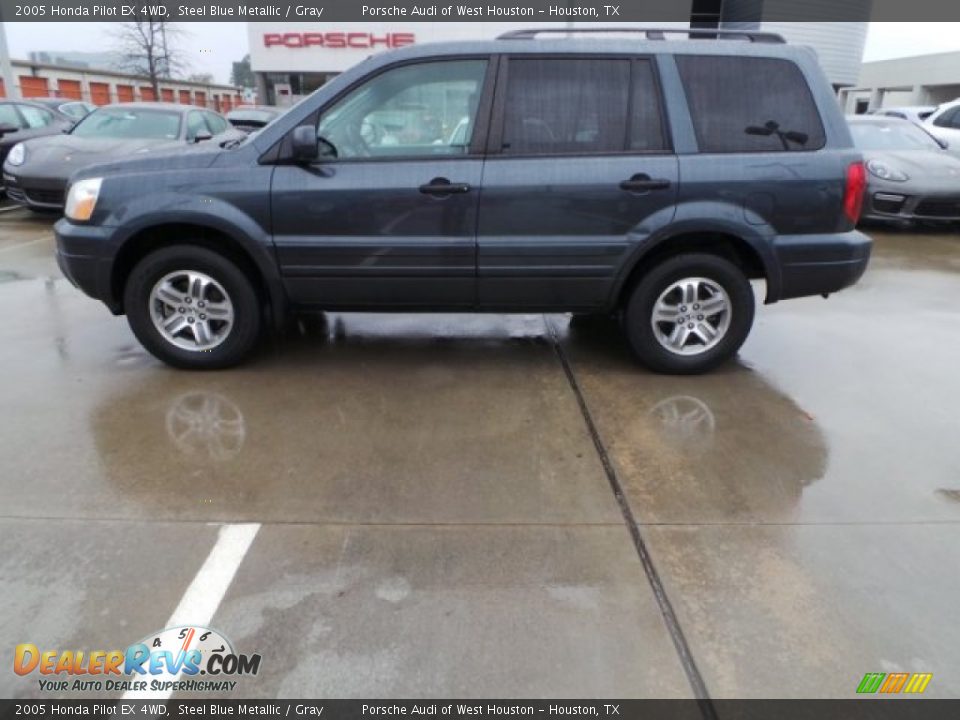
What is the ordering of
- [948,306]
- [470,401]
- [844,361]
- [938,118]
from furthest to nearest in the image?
[938,118] < [948,306] < [844,361] < [470,401]

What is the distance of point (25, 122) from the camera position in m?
11.7

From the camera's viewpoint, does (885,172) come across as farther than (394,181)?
Yes

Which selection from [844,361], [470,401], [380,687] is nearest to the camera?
[380,687]

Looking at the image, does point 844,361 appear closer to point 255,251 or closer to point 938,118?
point 255,251

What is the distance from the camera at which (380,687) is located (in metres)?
2.05

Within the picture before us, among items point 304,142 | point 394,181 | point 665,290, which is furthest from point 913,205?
point 304,142

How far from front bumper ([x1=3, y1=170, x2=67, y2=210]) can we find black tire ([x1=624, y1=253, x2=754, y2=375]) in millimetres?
8001

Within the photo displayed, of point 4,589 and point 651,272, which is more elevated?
point 651,272

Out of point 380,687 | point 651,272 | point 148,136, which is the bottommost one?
point 380,687

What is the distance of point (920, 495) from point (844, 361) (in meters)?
1.78

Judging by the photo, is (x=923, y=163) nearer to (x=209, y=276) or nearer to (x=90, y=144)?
(x=209, y=276)

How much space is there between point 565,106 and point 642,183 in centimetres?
64

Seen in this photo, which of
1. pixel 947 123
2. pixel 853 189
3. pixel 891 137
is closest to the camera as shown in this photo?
pixel 853 189

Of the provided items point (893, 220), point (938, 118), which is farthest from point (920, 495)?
point (938, 118)
